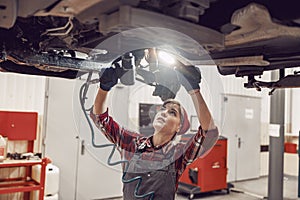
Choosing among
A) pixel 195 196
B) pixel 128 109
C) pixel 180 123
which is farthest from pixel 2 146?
pixel 195 196

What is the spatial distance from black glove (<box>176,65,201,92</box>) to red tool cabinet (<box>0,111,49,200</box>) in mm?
2299

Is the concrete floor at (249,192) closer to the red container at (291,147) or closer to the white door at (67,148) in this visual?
the red container at (291,147)

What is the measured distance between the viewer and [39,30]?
4.14 ft

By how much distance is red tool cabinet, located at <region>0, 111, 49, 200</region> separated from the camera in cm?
316

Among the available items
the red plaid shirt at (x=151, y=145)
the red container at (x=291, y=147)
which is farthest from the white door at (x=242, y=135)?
the red plaid shirt at (x=151, y=145)

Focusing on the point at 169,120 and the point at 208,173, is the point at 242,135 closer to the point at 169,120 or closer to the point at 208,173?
the point at 208,173

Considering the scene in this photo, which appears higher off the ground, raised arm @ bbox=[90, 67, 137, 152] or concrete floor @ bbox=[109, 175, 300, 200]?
raised arm @ bbox=[90, 67, 137, 152]

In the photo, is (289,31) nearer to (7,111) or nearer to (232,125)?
(7,111)

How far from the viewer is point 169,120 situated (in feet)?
5.38

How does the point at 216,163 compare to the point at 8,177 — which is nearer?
the point at 8,177

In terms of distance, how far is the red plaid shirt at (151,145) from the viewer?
62.9 inches

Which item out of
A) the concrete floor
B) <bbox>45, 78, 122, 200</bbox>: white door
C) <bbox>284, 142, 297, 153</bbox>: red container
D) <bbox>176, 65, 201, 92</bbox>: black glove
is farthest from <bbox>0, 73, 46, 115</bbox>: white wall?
<bbox>284, 142, 297, 153</bbox>: red container

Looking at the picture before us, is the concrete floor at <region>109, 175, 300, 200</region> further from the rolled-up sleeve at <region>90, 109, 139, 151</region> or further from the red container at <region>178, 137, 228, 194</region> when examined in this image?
the rolled-up sleeve at <region>90, 109, 139, 151</region>

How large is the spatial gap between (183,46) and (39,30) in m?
0.63
